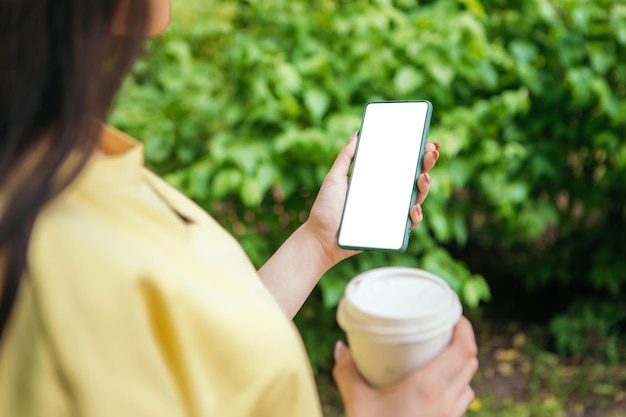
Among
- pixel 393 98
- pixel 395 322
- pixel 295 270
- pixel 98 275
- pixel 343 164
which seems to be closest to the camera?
pixel 98 275

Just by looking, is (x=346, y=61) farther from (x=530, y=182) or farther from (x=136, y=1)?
(x=136, y=1)

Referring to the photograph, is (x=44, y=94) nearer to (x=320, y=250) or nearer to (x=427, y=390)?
(x=427, y=390)

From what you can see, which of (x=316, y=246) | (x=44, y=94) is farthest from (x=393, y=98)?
(x=44, y=94)

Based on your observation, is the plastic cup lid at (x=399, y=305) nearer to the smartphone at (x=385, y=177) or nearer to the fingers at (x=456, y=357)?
the fingers at (x=456, y=357)

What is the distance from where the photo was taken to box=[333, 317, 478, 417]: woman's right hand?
766 mm

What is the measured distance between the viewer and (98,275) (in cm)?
62

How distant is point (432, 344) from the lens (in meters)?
0.76

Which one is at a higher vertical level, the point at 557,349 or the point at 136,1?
the point at 136,1

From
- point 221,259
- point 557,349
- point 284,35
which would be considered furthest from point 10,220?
point 557,349

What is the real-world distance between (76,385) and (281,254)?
66cm

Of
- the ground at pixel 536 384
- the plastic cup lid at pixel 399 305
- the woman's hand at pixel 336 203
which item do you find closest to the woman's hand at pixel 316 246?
the woman's hand at pixel 336 203

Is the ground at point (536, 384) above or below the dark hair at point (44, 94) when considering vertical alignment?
below

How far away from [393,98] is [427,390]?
1.75 m

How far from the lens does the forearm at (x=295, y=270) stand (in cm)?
121
